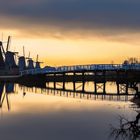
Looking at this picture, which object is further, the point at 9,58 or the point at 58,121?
the point at 9,58

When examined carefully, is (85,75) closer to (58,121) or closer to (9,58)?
(9,58)

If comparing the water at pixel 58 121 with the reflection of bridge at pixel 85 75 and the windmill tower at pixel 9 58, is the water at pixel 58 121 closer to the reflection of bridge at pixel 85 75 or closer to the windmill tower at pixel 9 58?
the reflection of bridge at pixel 85 75

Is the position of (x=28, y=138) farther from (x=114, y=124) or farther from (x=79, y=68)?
(x=79, y=68)

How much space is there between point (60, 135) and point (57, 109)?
61.1 feet

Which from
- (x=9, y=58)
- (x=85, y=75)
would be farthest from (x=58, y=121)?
(x=9, y=58)

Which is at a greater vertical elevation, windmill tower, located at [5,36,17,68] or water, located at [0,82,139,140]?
windmill tower, located at [5,36,17,68]

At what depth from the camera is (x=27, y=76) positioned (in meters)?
109

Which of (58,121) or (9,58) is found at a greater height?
(9,58)

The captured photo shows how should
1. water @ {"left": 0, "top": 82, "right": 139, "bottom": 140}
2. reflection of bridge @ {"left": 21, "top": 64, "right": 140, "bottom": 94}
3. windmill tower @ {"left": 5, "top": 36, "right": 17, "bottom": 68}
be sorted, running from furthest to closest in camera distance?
windmill tower @ {"left": 5, "top": 36, "right": 17, "bottom": 68} < reflection of bridge @ {"left": 21, "top": 64, "right": 140, "bottom": 94} < water @ {"left": 0, "top": 82, "right": 139, "bottom": 140}

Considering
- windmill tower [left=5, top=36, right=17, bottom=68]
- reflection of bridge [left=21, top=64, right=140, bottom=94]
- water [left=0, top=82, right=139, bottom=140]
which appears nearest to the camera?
water [left=0, top=82, right=139, bottom=140]

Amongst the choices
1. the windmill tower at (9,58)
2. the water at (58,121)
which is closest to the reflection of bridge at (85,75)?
the windmill tower at (9,58)

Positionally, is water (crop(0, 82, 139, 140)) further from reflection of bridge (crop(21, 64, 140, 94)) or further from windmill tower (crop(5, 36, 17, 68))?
windmill tower (crop(5, 36, 17, 68))

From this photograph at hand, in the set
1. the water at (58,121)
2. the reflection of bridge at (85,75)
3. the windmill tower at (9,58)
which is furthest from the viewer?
the windmill tower at (9,58)

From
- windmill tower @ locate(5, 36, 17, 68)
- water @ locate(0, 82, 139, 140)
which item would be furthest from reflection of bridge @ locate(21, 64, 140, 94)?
water @ locate(0, 82, 139, 140)
